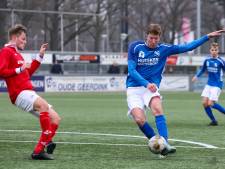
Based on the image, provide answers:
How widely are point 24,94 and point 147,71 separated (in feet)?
6.88

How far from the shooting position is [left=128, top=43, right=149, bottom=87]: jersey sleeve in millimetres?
10500

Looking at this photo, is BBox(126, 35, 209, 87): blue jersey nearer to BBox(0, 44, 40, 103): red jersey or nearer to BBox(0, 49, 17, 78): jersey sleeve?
BBox(0, 44, 40, 103): red jersey

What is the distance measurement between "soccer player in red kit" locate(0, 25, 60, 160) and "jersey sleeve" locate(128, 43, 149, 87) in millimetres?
1398

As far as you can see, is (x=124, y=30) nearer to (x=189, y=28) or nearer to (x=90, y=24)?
(x=90, y=24)

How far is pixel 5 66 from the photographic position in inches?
385

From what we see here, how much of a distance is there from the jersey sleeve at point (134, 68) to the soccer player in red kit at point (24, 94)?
1.40m

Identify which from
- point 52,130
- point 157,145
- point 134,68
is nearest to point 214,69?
point 134,68

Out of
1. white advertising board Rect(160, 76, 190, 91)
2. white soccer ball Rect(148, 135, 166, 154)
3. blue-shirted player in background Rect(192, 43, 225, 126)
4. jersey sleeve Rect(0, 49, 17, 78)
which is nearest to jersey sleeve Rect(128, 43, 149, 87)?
white soccer ball Rect(148, 135, 166, 154)

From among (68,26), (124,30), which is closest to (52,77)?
(68,26)

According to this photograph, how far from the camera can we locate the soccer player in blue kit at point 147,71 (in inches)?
420

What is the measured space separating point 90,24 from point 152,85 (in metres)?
48.6

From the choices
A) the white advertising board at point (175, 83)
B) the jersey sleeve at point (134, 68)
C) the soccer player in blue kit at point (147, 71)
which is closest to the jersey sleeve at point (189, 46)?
the soccer player in blue kit at point (147, 71)

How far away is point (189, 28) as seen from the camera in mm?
68750

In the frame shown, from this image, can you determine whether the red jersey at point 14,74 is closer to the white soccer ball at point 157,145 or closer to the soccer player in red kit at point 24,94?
the soccer player in red kit at point 24,94
